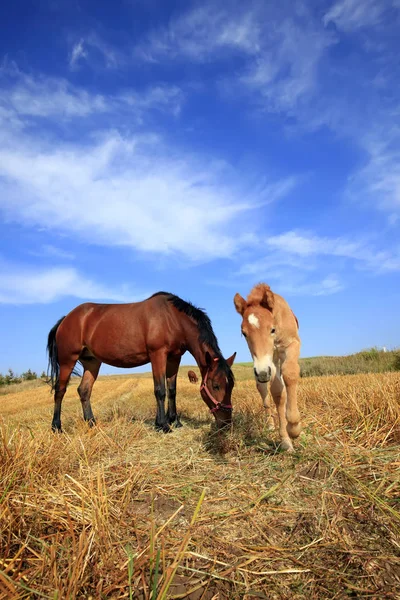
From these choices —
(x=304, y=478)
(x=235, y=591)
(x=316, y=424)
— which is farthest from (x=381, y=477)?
(x=235, y=591)

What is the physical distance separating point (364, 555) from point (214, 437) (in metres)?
2.98

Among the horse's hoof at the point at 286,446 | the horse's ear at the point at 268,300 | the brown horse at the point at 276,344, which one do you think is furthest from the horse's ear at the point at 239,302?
the horse's hoof at the point at 286,446

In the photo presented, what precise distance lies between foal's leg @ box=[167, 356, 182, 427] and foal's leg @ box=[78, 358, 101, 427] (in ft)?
5.51

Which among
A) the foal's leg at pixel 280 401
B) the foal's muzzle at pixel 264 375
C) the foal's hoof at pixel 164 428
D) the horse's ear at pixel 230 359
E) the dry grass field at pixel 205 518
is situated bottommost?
the dry grass field at pixel 205 518

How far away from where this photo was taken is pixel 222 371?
6230 millimetres

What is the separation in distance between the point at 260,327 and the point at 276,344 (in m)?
0.57

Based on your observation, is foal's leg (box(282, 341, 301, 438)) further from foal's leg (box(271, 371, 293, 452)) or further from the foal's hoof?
the foal's hoof

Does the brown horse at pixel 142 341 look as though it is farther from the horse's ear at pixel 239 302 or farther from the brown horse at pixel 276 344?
the horse's ear at pixel 239 302

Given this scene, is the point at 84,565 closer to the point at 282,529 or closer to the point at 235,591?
the point at 235,591

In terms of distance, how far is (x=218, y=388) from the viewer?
613 cm

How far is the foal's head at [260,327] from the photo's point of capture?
3873mm

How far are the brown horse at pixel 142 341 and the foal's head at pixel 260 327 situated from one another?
2.21 meters

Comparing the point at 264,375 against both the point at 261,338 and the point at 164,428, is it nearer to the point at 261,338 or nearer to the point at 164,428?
the point at 261,338

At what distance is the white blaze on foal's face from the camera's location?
3.84 meters
